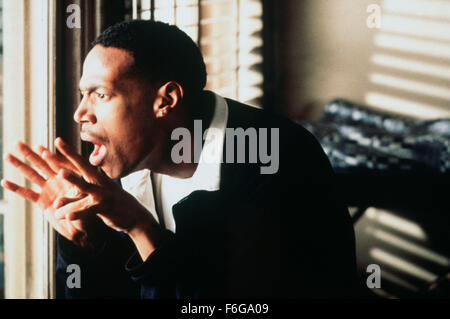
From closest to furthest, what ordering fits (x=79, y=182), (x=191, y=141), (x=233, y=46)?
(x=79, y=182) → (x=191, y=141) → (x=233, y=46)

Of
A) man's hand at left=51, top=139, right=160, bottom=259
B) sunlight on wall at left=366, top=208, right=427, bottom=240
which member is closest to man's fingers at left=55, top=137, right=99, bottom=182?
man's hand at left=51, top=139, right=160, bottom=259

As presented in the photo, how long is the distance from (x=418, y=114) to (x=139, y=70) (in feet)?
5.84

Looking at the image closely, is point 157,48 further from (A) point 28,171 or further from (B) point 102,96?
(A) point 28,171

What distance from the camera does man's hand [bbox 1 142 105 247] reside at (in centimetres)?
85

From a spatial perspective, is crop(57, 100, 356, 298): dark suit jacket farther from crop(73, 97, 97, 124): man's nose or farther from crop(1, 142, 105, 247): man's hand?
crop(73, 97, 97, 124): man's nose

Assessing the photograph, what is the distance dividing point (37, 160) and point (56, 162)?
0.04 meters

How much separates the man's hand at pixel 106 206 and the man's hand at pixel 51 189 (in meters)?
0.03

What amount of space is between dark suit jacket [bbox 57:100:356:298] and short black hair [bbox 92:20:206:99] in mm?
135

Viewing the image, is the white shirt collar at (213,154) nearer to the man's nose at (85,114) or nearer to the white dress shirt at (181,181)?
the white dress shirt at (181,181)

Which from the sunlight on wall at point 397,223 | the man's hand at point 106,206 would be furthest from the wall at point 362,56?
the man's hand at point 106,206

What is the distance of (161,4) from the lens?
1.10 meters

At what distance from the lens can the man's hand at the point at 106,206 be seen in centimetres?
78

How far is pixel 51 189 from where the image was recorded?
908 millimetres

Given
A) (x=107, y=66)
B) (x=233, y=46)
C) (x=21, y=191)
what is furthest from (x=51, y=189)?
(x=233, y=46)
